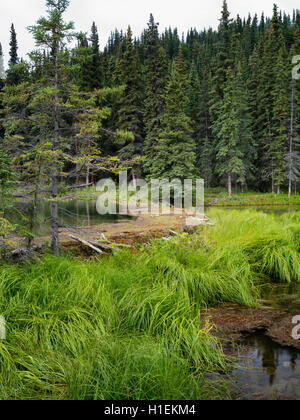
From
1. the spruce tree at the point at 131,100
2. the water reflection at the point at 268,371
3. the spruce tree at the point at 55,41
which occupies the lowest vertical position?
the water reflection at the point at 268,371

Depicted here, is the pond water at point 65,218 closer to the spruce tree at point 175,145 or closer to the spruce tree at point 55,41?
the spruce tree at point 55,41

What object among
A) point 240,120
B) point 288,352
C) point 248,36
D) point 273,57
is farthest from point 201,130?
point 248,36

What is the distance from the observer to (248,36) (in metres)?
68.4

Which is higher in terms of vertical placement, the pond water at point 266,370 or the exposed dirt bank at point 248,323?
the exposed dirt bank at point 248,323

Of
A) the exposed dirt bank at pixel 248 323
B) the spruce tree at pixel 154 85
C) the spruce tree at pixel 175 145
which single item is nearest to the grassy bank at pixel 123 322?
the exposed dirt bank at pixel 248 323

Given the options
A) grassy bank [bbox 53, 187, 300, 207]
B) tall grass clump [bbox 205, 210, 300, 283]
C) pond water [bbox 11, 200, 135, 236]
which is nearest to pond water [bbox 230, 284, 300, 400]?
tall grass clump [bbox 205, 210, 300, 283]

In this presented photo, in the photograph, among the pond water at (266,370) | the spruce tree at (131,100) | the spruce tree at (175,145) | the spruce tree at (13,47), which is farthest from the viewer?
the spruce tree at (13,47)

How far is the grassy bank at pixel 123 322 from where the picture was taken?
2.78 metres

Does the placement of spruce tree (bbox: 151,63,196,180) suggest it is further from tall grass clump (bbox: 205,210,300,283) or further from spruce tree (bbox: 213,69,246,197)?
tall grass clump (bbox: 205,210,300,283)

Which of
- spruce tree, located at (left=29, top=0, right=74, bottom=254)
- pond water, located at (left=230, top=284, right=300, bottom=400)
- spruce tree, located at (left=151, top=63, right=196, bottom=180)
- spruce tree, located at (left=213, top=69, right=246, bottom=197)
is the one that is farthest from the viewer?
spruce tree, located at (left=213, top=69, right=246, bottom=197)

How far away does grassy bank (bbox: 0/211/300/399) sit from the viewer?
2.78 meters

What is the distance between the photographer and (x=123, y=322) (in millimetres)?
4129

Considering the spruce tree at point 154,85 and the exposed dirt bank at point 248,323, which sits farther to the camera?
the spruce tree at point 154,85
